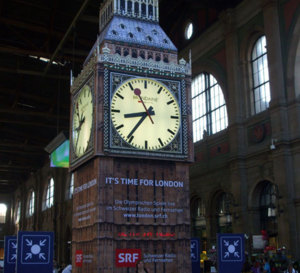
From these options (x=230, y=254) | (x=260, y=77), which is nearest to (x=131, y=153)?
(x=230, y=254)

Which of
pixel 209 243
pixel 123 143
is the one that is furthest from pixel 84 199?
pixel 209 243

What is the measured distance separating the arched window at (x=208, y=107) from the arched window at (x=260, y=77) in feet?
9.96

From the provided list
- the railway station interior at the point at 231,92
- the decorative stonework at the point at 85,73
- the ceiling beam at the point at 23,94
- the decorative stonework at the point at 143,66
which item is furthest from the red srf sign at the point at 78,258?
the ceiling beam at the point at 23,94

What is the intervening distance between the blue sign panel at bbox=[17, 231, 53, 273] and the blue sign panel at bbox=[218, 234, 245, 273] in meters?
3.14

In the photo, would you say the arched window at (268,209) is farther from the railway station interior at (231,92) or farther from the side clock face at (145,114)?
the side clock face at (145,114)

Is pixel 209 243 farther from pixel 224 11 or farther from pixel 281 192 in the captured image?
pixel 224 11

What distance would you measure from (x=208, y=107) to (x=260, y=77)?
5471 mm

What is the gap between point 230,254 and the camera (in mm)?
9180

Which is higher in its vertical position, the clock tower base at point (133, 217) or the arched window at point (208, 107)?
the arched window at point (208, 107)

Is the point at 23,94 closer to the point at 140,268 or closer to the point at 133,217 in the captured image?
the point at 133,217

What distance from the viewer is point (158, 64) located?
961 cm

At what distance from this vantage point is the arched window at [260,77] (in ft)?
90.5

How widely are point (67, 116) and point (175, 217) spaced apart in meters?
35.8

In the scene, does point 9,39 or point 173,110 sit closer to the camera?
point 173,110
